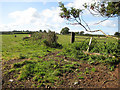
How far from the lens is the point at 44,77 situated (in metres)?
3.91

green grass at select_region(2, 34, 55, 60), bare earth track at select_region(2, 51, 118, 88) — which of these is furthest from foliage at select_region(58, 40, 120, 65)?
green grass at select_region(2, 34, 55, 60)

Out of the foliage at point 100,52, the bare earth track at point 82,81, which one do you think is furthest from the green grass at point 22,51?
the bare earth track at point 82,81

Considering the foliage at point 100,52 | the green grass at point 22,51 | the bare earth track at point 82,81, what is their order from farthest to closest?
1. the green grass at point 22,51
2. the foliage at point 100,52
3. the bare earth track at point 82,81

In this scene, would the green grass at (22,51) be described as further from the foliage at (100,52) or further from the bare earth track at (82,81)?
the bare earth track at (82,81)

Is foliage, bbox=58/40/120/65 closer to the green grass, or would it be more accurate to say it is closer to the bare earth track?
the bare earth track

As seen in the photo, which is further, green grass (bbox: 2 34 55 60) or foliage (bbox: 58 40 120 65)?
green grass (bbox: 2 34 55 60)

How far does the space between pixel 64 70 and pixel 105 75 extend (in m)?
1.66

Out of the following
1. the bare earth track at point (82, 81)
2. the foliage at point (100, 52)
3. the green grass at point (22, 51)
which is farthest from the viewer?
the green grass at point (22, 51)

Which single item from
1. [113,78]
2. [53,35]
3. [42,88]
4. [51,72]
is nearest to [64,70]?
[51,72]

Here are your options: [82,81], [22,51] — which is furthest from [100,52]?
[22,51]

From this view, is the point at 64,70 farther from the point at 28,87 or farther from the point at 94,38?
the point at 94,38

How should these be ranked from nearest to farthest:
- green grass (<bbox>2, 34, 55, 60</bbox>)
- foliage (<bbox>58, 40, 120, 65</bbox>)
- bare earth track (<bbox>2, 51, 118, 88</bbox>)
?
bare earth track (<bbox>2, 51, 118, 88</bbox>) → foliage (<bbox>58, 40, 120, 65</bbox>) → green grass (<bbox>2, 34, 55, 60</bbox>)

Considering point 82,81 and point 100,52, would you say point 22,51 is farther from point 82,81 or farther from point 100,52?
point 82,81

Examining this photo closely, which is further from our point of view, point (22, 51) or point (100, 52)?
point (22, 51)
